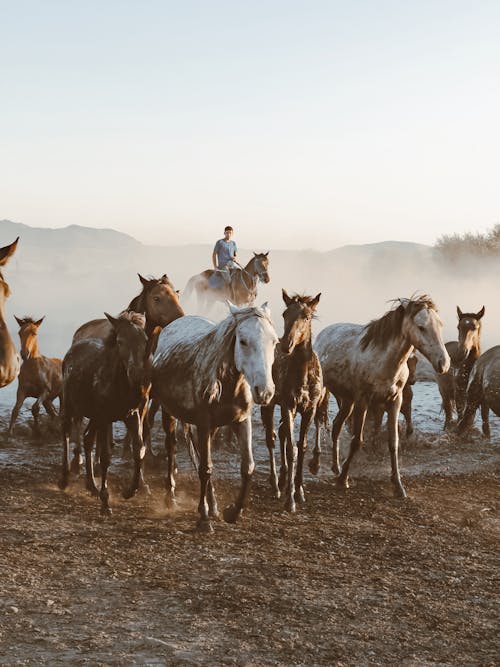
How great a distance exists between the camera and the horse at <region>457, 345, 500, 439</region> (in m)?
11.3

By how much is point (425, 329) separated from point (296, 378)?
1576 millimetres

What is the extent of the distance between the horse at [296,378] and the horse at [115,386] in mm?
1530

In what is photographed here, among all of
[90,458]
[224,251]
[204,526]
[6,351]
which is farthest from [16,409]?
[224,251]

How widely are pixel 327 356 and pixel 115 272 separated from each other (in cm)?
12034

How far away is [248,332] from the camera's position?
6.72 meters

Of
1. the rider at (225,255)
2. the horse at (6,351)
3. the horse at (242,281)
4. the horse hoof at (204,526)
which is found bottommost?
the horse hoof at (204,526)

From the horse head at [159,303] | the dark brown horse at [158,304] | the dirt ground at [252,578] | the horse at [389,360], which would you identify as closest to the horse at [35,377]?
the dirt ground at [252,578]

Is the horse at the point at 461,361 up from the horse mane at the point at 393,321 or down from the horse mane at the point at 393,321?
down

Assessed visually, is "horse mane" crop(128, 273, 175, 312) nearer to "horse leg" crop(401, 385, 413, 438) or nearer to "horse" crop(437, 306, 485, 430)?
"horse leg" crop(401, 385, 413, 438)

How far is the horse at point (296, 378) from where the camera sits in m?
8.33

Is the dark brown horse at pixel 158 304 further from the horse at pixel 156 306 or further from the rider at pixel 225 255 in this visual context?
the rider at pixel 225 255

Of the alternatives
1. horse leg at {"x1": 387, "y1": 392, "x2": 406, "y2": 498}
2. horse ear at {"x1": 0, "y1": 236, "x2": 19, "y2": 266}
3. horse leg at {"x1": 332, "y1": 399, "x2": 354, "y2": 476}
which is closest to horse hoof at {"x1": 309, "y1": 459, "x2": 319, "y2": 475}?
horse leg at {"x1": 332, "y1": 399, "x2": 354, "y2": 476}

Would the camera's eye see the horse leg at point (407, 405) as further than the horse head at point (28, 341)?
Yes

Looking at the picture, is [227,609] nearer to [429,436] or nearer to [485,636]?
[485,636]
